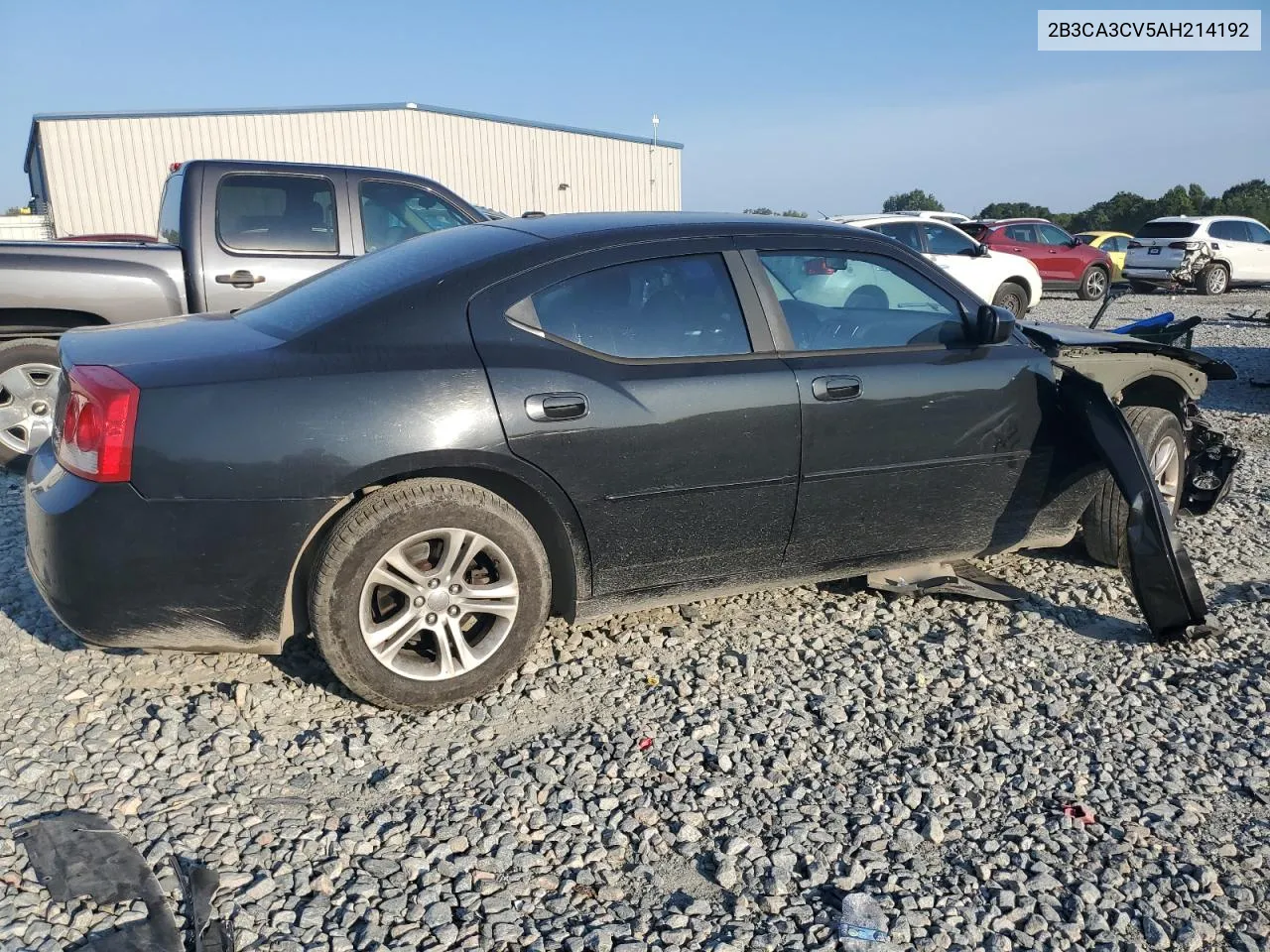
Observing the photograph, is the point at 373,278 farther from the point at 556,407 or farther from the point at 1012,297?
the point at 1012,297

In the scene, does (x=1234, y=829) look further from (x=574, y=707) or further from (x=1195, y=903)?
(x=574, y=707)

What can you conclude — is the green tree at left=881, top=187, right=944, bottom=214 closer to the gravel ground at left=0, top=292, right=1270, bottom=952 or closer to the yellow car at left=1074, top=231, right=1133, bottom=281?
the yellow car at left=1074, top=231, right=1133, bottom=281

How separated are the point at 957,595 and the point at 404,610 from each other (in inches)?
96.4

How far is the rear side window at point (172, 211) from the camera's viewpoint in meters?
6.78

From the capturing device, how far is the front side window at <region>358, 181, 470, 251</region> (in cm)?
712

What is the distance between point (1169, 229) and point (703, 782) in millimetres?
21883

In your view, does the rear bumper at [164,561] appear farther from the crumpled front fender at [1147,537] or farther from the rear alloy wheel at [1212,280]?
the rear alloy wheel at [1212,280]

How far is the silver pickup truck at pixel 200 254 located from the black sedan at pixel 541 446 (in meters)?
2.71

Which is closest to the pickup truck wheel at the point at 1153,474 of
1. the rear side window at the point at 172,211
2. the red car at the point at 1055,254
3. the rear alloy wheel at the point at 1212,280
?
the rear side window at the point at 172,211

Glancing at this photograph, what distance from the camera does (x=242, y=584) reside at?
128 inches

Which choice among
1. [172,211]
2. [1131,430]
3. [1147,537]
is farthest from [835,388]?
[172,211]

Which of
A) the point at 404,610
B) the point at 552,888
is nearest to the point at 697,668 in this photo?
the point at 404,610

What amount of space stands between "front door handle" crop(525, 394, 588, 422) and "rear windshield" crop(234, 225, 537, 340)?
0.58 metres

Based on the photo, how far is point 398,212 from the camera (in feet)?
23.8
